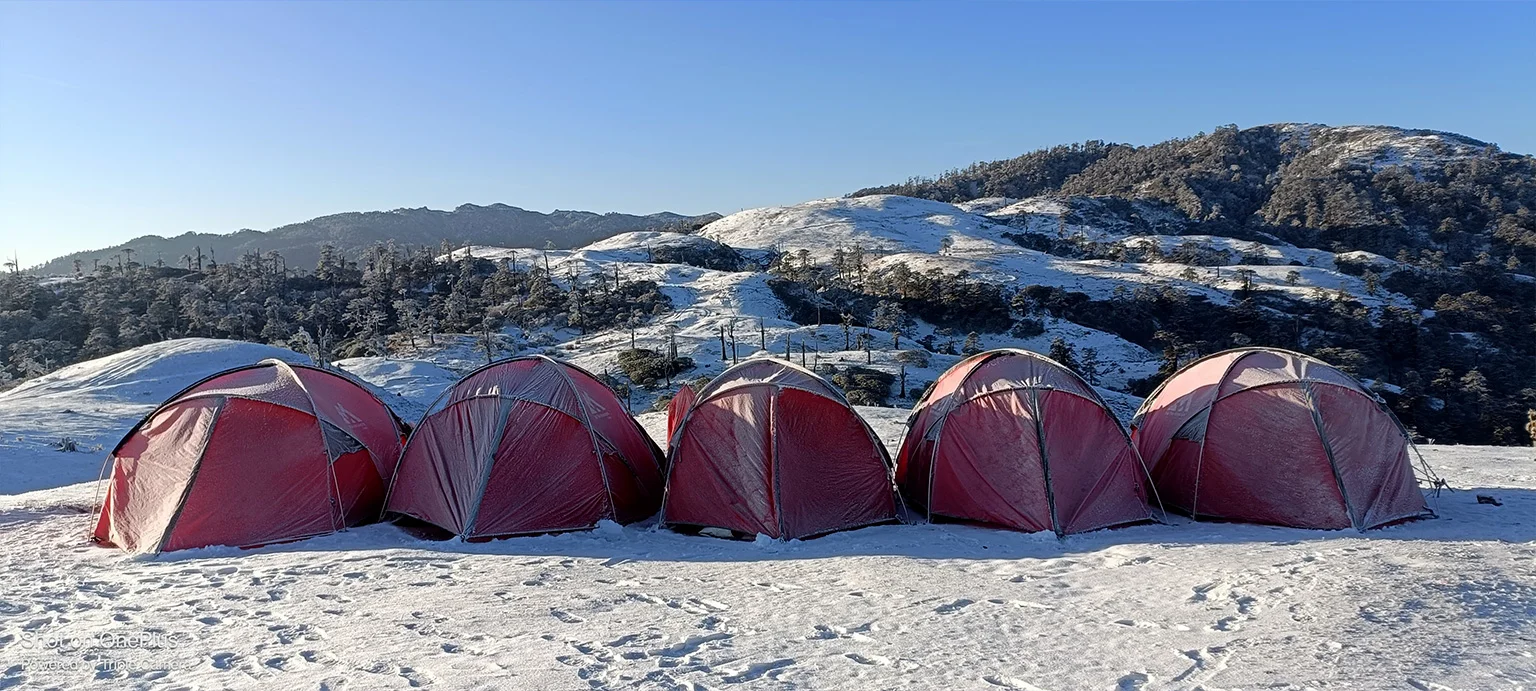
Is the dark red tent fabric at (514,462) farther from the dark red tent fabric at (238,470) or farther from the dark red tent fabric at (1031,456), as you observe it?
the dark red tent fabric at (1031,456)

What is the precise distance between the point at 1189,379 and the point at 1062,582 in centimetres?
619

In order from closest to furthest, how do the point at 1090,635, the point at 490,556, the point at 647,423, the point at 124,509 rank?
the point at 1090,635 < the point at 490,556 < the point at 124,509 < the point at 647,423

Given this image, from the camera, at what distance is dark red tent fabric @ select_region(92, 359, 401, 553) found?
1083cm

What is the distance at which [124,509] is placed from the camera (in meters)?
11.1

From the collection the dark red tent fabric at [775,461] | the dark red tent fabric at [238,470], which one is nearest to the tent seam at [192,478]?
the dark red tent fabric at [238,470]

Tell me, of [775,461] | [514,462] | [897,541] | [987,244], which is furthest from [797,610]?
[987,244]

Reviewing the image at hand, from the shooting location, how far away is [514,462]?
11500 mm

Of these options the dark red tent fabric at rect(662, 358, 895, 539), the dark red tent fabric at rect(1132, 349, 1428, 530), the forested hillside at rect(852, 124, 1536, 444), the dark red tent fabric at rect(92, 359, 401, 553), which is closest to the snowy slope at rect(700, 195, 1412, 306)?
the forested hillside at rect(852, 124, 1536, 444)

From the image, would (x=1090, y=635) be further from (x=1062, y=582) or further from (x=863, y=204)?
(x=863, y=204)

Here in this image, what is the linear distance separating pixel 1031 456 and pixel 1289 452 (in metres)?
3.78

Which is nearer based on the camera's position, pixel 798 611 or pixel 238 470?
pixel 798 611

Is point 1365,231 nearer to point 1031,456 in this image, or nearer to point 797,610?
point 1031,456

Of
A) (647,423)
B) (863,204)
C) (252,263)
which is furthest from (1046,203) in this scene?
(647,423)

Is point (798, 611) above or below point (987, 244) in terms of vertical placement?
below
